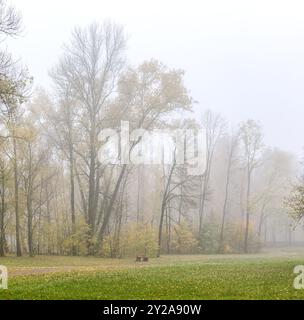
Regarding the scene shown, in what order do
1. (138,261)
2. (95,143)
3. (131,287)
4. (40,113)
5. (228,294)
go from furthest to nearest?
(40,113)
(95,143)
(138,261)
(131,287)
(228,294)

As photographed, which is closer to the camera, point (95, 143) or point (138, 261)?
point (138, 261)

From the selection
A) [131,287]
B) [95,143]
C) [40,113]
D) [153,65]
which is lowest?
[131,287]

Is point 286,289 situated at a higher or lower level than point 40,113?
lower

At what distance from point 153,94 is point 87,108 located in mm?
6305

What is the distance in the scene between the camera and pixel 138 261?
3856cm

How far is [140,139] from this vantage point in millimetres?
43594

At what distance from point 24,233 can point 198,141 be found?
22314 millimetres

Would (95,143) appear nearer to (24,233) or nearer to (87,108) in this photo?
(87,108)

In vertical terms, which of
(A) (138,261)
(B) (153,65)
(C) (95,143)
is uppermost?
(B) (153,65)
